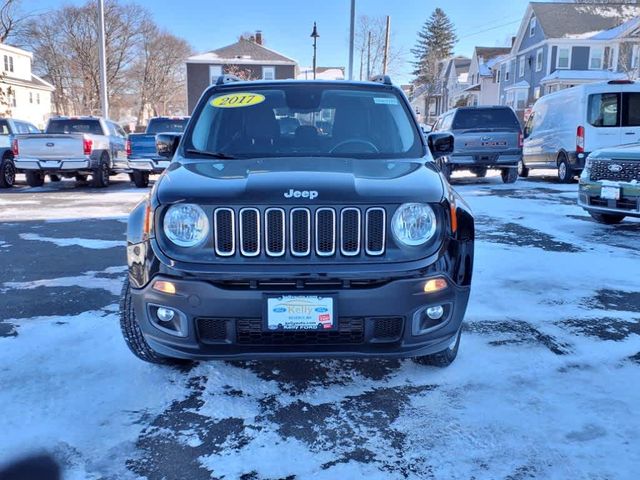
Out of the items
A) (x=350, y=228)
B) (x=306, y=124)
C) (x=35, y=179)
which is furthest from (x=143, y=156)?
(x=350, y=228)

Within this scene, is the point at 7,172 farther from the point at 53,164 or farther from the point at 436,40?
the point at 436,40

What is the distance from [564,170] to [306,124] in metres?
12.2

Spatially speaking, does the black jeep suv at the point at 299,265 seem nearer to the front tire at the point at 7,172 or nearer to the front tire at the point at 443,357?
the front tire at the point at 443,357

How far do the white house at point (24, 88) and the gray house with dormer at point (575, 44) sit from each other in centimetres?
3717

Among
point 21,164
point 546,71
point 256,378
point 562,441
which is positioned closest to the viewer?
→ point 562,441

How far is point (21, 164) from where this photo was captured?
13367 mm

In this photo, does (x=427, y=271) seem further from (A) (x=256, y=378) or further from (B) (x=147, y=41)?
(B) (x=147, y=41)

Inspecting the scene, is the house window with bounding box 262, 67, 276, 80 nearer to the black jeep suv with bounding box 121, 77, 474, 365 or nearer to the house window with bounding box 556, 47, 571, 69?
the house window with bounding box 556, 47, 571, 69

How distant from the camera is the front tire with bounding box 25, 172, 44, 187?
1423 cm

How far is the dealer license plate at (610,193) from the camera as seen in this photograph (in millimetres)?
7555

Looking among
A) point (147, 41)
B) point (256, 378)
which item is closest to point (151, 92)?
point (147, 41)

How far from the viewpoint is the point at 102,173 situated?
14.2m

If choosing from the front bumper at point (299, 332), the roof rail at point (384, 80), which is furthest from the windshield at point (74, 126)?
the front bumper at point (299, 332)

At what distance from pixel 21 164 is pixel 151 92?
51.7m
